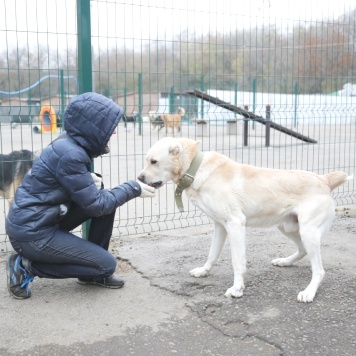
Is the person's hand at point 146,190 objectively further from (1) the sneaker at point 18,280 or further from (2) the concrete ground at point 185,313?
(1) the sneaker at point 18,280

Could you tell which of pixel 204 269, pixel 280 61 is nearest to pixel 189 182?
pixel 204 269

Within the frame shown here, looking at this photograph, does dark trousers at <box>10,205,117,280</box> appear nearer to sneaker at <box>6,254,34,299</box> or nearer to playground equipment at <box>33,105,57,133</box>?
sneaker at <box>6,254,34,299</box>

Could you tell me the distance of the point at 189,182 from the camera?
380cm

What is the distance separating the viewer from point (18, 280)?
3.62 m

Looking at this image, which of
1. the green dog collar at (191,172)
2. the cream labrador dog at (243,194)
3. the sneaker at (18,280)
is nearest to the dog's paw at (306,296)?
the cream labrador dog at (243,194)

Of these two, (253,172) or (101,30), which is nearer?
(253,172)

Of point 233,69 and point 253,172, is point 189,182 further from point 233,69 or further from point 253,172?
point 233,69

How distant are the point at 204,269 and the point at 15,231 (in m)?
1.60

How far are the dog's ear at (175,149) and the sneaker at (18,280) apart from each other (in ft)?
4.67

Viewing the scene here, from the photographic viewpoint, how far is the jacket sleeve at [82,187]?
131 inches

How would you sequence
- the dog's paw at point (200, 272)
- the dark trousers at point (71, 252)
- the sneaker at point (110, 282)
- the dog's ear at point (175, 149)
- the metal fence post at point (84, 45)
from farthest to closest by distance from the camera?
the metal fence post at point (84, 45), the dog's paw at point (200, 272), the sneaker at point (110, 282), the dog's ear at point (175, 149), the dark trousers at point (71, 252)

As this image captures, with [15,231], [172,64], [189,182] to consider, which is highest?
[172,64]

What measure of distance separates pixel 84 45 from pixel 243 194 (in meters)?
2.14

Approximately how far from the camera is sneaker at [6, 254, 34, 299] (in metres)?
3.62
